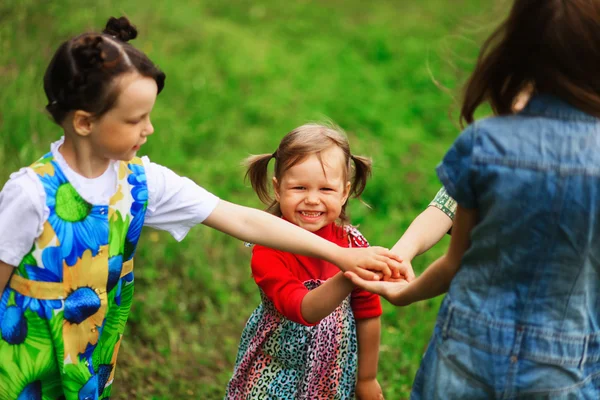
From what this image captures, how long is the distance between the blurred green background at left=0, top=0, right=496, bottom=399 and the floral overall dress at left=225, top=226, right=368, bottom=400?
21.3 inches

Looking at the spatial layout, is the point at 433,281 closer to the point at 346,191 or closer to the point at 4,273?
the point at 346,191

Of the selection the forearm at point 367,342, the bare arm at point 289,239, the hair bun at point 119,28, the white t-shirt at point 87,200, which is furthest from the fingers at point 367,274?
the hair bun at point 119,28

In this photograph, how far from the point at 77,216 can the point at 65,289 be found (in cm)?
21

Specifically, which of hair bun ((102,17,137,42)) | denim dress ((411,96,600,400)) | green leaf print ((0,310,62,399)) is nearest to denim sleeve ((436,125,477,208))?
denim dress ((411,96,600,400))

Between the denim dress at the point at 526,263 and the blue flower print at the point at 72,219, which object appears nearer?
the denim dress at the point at 526,263

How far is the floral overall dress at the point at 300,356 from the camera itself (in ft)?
8.58

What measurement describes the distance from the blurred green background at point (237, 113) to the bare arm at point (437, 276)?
1.78ft

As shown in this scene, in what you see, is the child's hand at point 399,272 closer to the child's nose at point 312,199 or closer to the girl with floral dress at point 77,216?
the girl with floral dress at point 77,216

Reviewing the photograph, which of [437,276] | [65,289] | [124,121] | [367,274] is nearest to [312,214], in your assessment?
[367,274]

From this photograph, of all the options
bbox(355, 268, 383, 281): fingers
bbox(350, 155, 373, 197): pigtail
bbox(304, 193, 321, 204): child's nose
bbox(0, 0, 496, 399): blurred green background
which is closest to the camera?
bbox(355, 268, 383, 281): fingers

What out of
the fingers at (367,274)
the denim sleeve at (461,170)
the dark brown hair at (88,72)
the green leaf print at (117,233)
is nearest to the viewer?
the denim sleeve at (461,170)

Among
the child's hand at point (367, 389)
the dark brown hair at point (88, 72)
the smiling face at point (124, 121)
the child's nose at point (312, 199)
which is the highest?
the dark brown hair at point (88, 72)

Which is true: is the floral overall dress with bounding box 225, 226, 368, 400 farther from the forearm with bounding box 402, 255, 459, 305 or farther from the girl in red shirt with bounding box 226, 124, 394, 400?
the forearm with bounding box 402, 255, 459, 305

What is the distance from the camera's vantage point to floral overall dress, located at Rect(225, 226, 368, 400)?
2.62 meters
